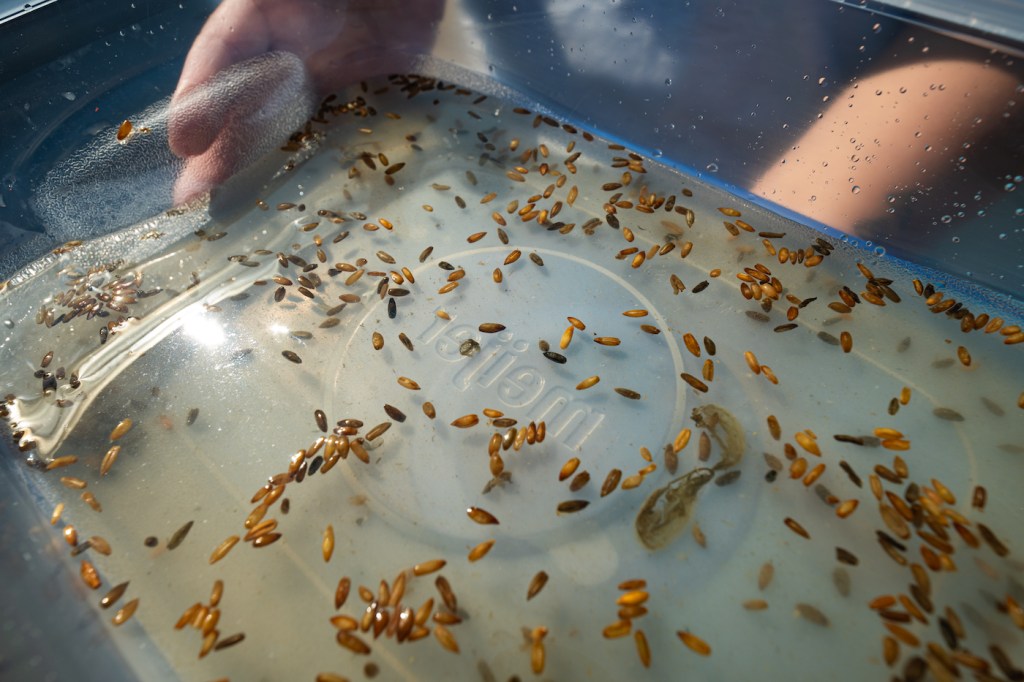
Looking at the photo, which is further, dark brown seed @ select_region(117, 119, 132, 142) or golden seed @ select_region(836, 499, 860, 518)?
dark brown seed @ select_region(117, 119, 132, 142)

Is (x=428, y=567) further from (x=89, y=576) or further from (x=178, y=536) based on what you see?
(x=89, y=576)

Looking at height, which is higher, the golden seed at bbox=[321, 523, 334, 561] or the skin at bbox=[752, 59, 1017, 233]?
the golden seed at bbox=[321, 523, 334, 561]

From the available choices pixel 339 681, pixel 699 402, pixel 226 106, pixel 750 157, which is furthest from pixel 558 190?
pixel 339 681

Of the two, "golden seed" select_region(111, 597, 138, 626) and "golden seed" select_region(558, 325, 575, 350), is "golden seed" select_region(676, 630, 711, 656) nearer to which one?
"golden seed" select_region(558, 325, 575, 350)

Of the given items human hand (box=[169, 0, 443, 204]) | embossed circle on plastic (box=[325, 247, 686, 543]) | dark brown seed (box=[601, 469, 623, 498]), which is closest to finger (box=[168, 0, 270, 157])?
human hand (box=[169, 0, 443, 204])

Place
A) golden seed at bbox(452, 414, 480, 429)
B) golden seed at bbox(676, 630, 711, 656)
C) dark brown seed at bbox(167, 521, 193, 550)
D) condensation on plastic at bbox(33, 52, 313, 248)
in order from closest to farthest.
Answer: golden seed at bbox(676, 630, 711, 656)
dark brown seed at bbox(167, 521, 193, 550)
golden seed at bbox(452, 414, 480, 429)
condensation on plastic at bbox(33, 52, 313, 248)

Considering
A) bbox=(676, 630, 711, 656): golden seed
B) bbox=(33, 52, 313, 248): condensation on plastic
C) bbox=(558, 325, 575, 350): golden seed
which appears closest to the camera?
bbox=(676, 630, 711, 656): golden seed

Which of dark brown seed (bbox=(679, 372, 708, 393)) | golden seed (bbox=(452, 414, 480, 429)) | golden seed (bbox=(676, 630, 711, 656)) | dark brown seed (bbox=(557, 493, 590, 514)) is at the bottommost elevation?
golden seed (bbox=(676, 630, 711, 656))

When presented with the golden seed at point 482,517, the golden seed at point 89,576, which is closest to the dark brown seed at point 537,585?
the golden seed at point 482,517

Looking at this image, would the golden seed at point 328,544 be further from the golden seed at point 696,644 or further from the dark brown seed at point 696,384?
the dark brown seed at point 696,384
